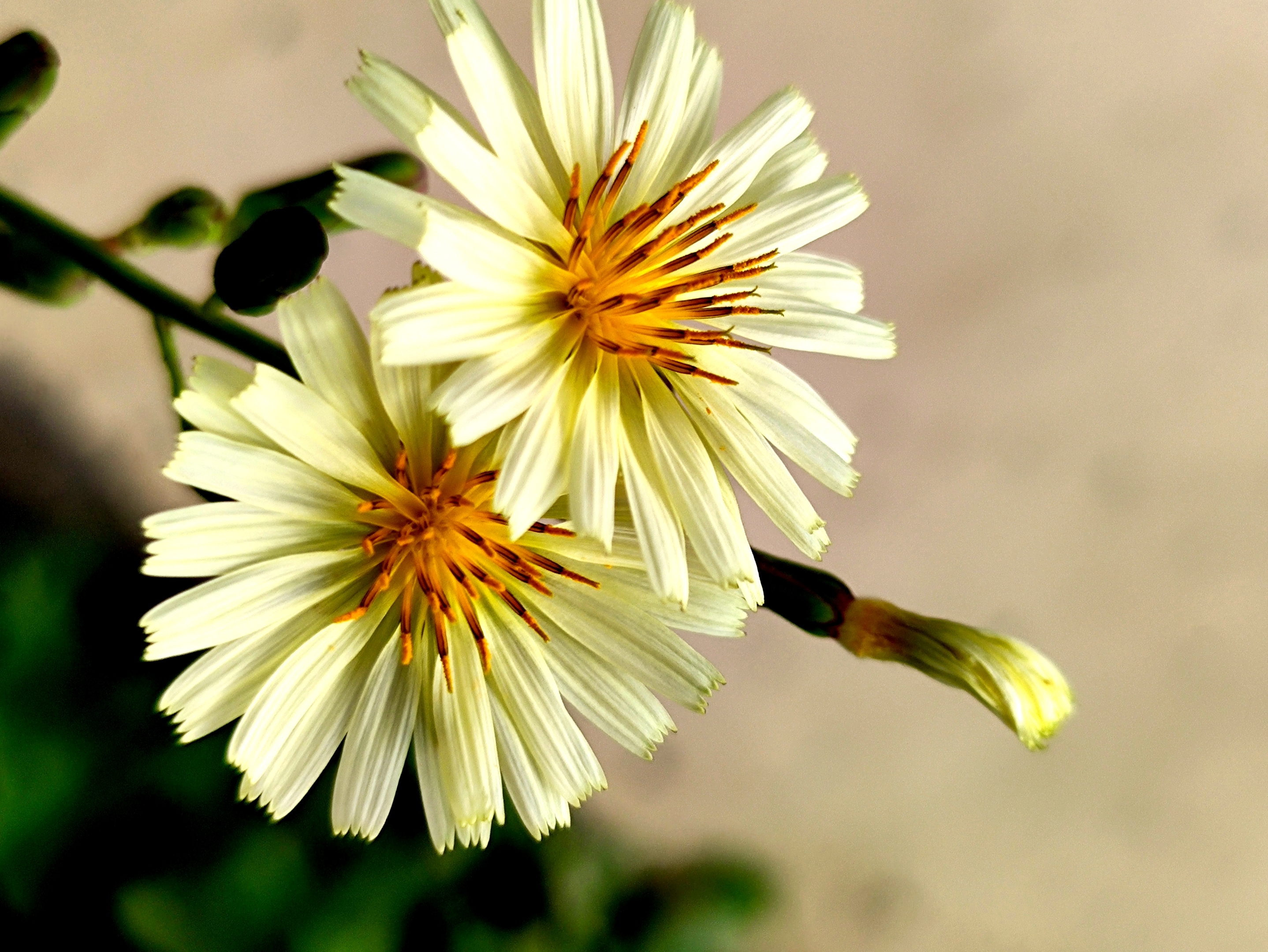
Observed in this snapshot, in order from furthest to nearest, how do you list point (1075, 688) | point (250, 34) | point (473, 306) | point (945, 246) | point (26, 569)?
1. point (1075, 688)
2. point (945, 246)
3. point (250, 34)
4. point (26, 569)
5. point (473, 306)

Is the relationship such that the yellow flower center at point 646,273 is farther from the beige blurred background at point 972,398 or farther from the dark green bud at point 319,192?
the beige blurred background at point 972,398

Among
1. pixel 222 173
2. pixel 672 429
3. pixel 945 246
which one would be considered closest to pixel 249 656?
pixel 672 429

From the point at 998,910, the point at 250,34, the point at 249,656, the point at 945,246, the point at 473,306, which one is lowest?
the point at 249,656

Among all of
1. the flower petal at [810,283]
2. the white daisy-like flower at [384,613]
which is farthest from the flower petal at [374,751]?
the flower petal at [810,283]

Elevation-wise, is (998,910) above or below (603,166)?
above

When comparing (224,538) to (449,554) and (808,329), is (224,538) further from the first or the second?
(808,329)

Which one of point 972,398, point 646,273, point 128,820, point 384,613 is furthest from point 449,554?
point 972,398

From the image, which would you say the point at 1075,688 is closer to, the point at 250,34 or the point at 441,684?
the point at 441,684
